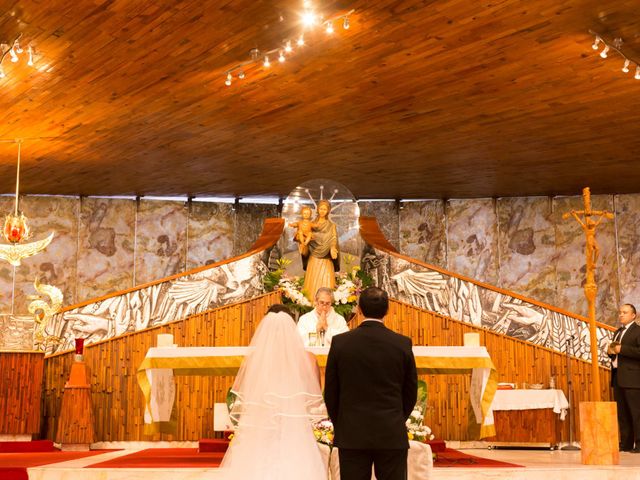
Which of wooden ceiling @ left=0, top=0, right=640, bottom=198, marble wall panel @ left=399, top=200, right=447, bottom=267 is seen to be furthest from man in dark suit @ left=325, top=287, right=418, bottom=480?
marble wall panel @ left=399, top=200, right=447, bottom=267

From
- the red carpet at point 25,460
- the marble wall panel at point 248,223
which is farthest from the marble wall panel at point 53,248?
the red carpet at point 25,460

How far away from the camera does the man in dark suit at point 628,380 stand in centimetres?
1012

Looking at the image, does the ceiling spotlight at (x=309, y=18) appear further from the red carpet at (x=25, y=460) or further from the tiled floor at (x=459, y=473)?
the red carpet at (x=25, y=460)

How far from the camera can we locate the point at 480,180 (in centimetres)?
1495

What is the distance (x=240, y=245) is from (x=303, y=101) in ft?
20.7

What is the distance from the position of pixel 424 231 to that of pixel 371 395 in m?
12.2

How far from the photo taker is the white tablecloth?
1057 cm

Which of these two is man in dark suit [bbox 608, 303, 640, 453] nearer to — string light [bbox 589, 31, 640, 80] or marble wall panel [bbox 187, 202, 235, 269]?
string light [bbox 589, 31, 640, 80]

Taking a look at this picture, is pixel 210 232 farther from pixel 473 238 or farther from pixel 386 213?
pixel 473 238

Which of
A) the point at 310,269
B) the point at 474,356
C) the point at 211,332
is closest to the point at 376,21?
the point at 310,269

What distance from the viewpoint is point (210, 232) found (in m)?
16.8

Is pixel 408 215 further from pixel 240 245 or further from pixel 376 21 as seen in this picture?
pixel 376 21

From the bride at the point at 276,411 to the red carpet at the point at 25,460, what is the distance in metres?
2.52

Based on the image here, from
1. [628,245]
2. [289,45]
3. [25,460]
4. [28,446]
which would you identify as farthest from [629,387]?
[28,446]
